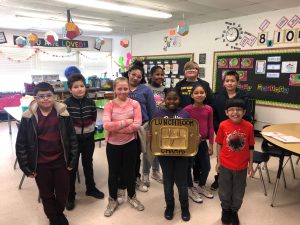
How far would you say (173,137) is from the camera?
6.94 feet

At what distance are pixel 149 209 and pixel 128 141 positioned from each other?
75 cm

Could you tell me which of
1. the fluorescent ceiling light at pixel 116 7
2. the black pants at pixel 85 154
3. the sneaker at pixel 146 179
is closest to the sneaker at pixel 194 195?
the sneaker at pixel 146 179

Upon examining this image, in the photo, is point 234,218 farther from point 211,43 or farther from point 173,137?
point 211,43

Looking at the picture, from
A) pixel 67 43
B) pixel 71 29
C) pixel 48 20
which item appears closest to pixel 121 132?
pixel 71 29

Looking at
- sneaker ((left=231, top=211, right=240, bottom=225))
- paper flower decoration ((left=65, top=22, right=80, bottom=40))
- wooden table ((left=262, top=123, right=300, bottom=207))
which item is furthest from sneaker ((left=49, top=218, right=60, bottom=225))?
paper flower decoration ((left=65, top=22, right=80, bottom=40))

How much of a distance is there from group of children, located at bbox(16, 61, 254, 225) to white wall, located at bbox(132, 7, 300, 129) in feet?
9.33

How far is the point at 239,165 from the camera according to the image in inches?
80.5

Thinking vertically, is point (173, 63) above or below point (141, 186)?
above

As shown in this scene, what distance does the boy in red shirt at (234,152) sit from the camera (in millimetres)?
2033

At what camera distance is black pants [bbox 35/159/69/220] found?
2.03 m

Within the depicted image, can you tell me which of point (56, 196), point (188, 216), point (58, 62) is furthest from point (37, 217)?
point (58, 62)

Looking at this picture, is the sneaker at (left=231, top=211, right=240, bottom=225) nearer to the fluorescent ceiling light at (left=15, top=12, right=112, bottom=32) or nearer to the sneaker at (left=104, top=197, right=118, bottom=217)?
the sneaker at (left=104, top=197, right=118, bottom=217)

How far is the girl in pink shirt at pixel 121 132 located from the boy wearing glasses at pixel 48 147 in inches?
12.8

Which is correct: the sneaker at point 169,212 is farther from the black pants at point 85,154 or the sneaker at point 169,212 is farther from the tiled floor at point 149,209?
the black pants at point 85,154
